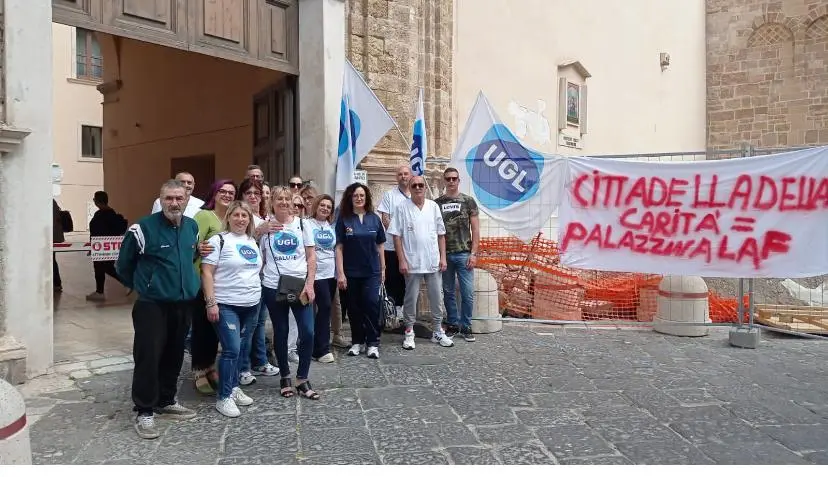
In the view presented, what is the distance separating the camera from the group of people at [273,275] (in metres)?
4.15

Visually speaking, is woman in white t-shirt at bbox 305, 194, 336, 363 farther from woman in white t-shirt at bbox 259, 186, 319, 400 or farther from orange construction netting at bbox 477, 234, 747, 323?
orange construction netting at bbox 477, 234, 747, 323

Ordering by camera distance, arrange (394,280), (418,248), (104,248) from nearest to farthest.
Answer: (418,248), (394,280), (104,248)

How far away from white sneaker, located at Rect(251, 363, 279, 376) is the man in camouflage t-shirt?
7.04ft

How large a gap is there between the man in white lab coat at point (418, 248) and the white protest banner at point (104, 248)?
4960 mm

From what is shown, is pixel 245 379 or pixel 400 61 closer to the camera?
pixel 245 379

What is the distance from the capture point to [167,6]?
6.26 m

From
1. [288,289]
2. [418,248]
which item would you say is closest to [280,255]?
[288,289]

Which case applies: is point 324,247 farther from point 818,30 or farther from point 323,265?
point 818,30

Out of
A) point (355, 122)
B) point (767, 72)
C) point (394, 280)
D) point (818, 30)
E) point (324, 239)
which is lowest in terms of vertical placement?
point (394, 280)

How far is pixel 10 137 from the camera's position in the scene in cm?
486

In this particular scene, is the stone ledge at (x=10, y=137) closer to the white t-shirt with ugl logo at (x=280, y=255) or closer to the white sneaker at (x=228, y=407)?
the white t-shirt with ugl logo at (x=280, y=255)

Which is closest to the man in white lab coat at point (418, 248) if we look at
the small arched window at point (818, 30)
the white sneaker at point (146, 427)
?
the white sneaker at point (146, 427)

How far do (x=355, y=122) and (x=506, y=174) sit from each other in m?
1.77

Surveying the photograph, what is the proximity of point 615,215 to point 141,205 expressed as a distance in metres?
11.0
